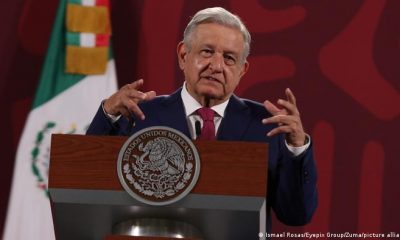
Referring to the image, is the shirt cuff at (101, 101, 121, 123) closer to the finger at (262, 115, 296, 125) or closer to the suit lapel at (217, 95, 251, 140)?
the suit lapel at (217, 95, 251, 140)

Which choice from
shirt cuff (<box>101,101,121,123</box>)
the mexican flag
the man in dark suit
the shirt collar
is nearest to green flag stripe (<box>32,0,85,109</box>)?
the mexican flag

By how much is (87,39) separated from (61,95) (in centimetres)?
30

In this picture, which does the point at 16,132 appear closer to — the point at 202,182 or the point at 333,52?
the point at 333,52

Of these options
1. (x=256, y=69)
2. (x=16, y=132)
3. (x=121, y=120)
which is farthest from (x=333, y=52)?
(x=121, y=120)

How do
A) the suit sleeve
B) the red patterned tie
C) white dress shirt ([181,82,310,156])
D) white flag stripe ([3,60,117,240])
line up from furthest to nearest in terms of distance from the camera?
white flag stripe ([3,60,117,240])
white dress shirt ([181,82,310,156])
the red patterned tie
the suit sleeve

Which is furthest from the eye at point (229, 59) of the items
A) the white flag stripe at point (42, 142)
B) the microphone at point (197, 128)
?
the white flag stripe at point (42, 142)

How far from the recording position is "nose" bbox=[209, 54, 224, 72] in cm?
266

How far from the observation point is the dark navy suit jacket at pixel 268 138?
240cm

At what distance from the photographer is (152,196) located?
204 cm

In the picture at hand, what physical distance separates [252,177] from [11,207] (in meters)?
2.45

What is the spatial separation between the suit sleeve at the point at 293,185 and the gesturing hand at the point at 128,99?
400 millimetres

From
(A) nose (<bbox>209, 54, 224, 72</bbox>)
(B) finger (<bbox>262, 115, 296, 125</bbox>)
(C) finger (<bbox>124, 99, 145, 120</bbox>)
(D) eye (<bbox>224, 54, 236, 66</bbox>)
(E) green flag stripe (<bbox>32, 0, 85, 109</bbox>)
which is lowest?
(B) finger (<bbox>262, 115, 296, 125</bbox>)

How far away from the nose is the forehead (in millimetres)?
31

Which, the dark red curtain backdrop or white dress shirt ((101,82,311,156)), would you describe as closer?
white dress shirt ((101,82,311,156))
